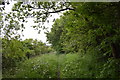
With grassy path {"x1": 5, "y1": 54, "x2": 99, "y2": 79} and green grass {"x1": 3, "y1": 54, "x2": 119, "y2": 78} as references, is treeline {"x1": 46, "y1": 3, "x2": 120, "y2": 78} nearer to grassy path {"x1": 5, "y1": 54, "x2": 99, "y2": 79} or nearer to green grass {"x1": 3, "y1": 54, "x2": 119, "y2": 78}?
green grass {"x1": 3, "y1": 54, "x2": 119, "y2": 78}

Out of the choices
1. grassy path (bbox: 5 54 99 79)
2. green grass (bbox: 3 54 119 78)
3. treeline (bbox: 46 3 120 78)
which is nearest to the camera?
treeline (bbox: 46 3 120 78)

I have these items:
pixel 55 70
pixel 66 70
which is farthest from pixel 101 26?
pixel 55 70

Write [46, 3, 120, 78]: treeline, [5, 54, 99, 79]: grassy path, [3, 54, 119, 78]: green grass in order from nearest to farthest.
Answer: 1. [46, 3, 120, 78]: treeline
2. [3, 54, 119, 78]: green grass
3. [5, 54, 99, 79]: grassy path

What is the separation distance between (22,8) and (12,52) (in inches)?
243

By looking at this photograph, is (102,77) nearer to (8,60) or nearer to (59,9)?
(59,9)

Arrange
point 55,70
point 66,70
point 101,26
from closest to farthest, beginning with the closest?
1. point 101,26
2. point 66,70
3. point 55,70

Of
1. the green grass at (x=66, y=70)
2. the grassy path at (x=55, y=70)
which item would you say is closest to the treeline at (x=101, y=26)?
the green grass at (x=66, y=70)

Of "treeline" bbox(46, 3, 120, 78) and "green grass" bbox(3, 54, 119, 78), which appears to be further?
"green grass" bbox(3, 54, 119, 78)

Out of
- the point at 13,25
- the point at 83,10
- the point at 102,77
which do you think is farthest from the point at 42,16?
the point at 102,77

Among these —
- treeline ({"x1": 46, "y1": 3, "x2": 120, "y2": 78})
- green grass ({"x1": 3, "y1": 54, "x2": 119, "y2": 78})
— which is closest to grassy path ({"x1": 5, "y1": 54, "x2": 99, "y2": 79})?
green grass ({"x1": 3, "y1": 54, "x2": 119, "y2": 78})

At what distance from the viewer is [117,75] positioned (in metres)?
8.68

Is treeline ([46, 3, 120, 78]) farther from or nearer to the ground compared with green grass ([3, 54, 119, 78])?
farther from the ground

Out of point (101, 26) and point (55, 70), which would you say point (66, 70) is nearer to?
point (55, 70)

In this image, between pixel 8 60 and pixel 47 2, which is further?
pixel 8 60
